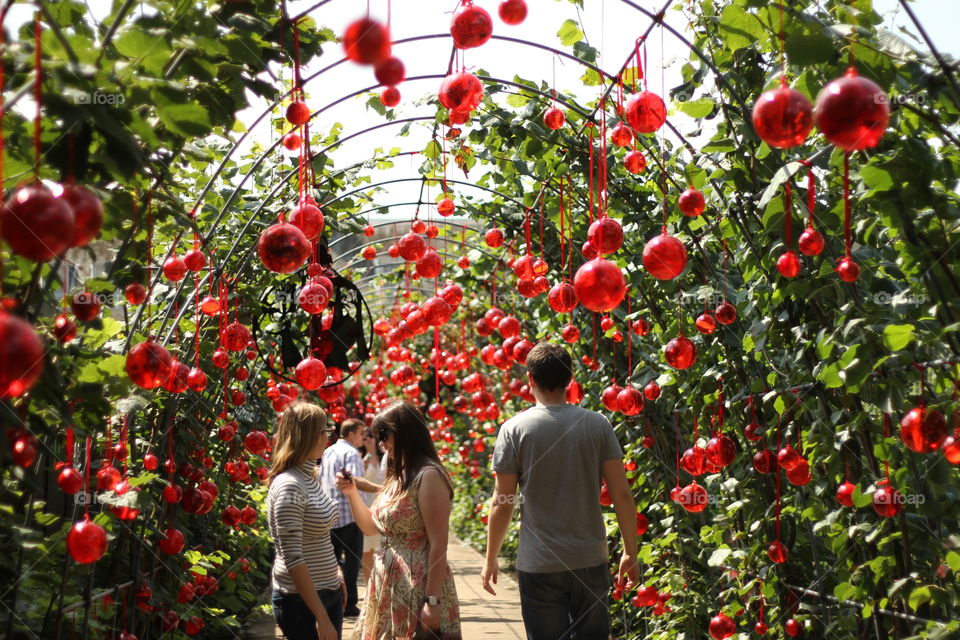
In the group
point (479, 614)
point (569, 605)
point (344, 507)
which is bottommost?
point (479, 614)

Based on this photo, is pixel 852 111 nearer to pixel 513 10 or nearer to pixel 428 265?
pixel 513 10

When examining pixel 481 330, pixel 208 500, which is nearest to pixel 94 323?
pixel 208 500

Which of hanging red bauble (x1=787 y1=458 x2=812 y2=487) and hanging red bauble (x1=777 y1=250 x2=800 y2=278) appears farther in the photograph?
hanging red bauble (x1=787 y1=458 x2=812 y2=487)

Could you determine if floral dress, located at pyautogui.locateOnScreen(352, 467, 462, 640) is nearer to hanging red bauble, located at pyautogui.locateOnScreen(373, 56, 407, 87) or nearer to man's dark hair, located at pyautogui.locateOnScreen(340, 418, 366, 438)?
hanging red bauble, located at pyautogui.locateOnScreen(373, 56, 407, 87)

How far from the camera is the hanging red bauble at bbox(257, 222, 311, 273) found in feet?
7.90

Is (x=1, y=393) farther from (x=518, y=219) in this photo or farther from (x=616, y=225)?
(x=518, y=219)

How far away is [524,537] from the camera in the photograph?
3.73 metres

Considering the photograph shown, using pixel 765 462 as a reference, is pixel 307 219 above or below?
above

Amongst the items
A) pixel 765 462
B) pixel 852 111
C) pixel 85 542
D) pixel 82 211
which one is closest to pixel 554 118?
pixel 765 462

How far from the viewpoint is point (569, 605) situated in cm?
365

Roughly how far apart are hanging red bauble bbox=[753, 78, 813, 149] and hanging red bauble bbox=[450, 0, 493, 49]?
889 mm

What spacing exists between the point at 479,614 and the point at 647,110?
6.04m

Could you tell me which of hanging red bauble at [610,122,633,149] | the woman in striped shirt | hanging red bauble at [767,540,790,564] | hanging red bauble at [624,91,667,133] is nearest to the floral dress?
the woman in striped shirt

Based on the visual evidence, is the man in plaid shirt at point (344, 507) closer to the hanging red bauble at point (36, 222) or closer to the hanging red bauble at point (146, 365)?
the hanging red bauble at point (146, 365)
